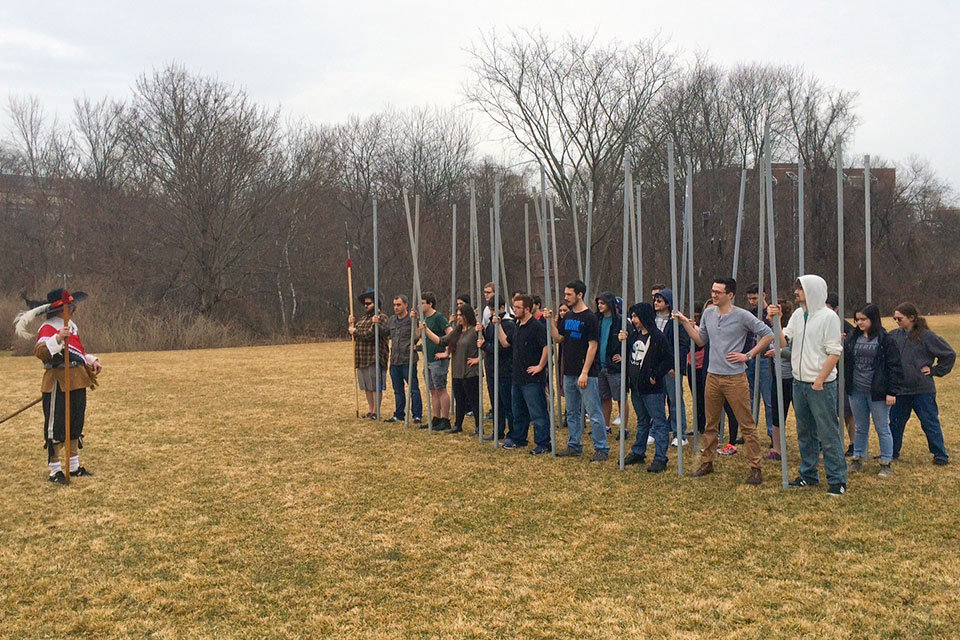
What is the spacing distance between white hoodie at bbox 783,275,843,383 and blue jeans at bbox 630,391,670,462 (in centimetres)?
145

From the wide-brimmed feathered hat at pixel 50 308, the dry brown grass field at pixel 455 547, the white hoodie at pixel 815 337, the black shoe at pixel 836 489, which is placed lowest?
the dry brown grass field at pixel 455 547

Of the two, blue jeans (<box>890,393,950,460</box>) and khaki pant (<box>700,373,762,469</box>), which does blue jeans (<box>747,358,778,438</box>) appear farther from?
khaki pant (<box>700,373,762,469</box>)

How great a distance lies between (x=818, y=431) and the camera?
6645 millimetres

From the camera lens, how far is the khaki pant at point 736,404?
6906mm

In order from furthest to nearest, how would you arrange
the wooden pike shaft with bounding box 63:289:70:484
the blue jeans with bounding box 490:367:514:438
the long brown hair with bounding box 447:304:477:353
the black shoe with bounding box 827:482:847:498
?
the long brown hair with bounding box 447:304:477:353 → the blue jeans with bounding box 490:367:514:438 → the wooden pike shaft with bounding box 63:289:70:484 → the black shoe with bounding box 827:482:847:498

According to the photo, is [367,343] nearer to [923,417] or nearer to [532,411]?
[532,411]

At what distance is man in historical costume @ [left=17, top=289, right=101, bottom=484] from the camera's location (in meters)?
7.59

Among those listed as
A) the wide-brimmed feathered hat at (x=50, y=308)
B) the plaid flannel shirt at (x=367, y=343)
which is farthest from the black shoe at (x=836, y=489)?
the wide-brimmed feathered hat at (x=50, y=308)

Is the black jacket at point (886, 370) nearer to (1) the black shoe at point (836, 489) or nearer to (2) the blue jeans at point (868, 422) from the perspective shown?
(2) the blue jeans at point (868, 422)

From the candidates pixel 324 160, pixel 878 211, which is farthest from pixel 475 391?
pixel 878 211

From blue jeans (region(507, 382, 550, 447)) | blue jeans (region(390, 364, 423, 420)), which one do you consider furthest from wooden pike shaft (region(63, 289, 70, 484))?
blue jeans (region(507, 382, 550, 447))

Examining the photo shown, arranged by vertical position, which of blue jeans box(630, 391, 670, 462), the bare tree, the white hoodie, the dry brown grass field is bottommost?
the dry brown grass field

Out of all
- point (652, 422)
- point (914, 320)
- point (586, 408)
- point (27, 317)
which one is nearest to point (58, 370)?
point (27, 317)

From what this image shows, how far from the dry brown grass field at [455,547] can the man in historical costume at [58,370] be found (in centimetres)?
48
